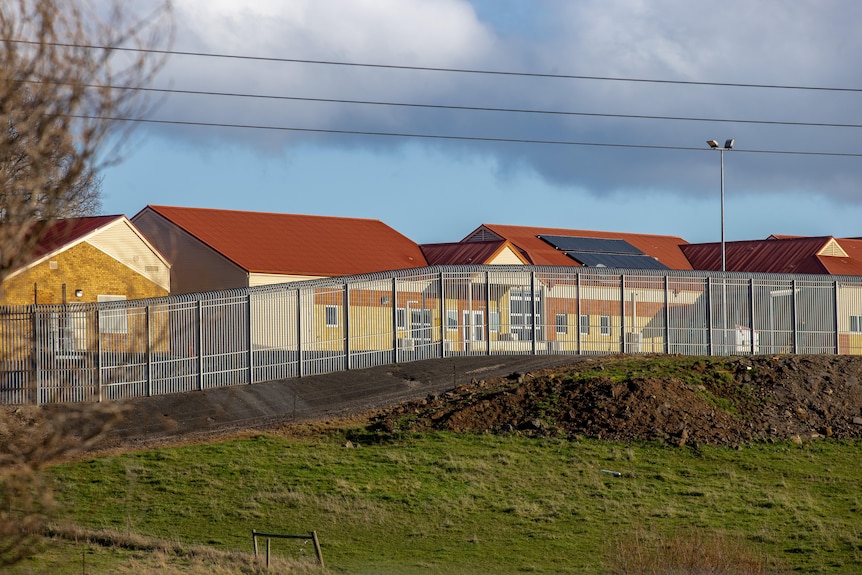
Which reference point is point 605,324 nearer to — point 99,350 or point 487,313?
point 487,313

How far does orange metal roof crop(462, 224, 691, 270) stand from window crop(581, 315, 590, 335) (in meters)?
18.7

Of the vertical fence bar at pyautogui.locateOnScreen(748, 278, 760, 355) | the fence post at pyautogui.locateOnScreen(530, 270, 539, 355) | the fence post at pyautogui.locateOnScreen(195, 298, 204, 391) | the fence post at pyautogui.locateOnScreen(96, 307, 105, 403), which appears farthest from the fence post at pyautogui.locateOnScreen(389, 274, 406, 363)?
the vertical fence bar at pyautogui.locateOnScreen(748, 278, 760, 355)

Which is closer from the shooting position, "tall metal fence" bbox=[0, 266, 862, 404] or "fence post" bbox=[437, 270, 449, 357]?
"tall metal fence" bbox=[0, 266, 862, 404]

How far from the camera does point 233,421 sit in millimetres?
30219

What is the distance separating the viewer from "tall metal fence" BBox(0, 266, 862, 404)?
30.6 metres

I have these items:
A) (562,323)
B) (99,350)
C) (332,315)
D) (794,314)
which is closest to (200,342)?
(332,315)

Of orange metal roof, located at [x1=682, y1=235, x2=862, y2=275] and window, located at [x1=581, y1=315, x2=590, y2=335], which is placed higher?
orange metal roof, located at [x1=682, y1=235, x2=862, y2=275]

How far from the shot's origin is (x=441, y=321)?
1372 inches

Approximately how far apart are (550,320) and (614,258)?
20.9 meters

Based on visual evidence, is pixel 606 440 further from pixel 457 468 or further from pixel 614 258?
pixel 614 258

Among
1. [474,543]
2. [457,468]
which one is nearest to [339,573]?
[474,543]

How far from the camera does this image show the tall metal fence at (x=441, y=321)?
3064 cm

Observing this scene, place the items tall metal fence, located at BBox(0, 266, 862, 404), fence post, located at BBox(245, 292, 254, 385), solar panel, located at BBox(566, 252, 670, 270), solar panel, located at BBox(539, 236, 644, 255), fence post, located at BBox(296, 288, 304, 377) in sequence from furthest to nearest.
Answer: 1. solar panel, located at BBox(539, 236, 644, 255)
2. solar panel, located at BBox(566, 252, 670, 270)
3. fence post, located at BBox(296, 288, 304, 377)
4. fence post, located at BBox(245, 292, 254, 385)
5. tall metal fence, located at BBox(0, 266, 862, 404)

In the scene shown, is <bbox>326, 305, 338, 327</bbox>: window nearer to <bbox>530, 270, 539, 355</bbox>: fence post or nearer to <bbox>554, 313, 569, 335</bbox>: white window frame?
<bbox>530, 270, 539, 355</bbox>: fence post
